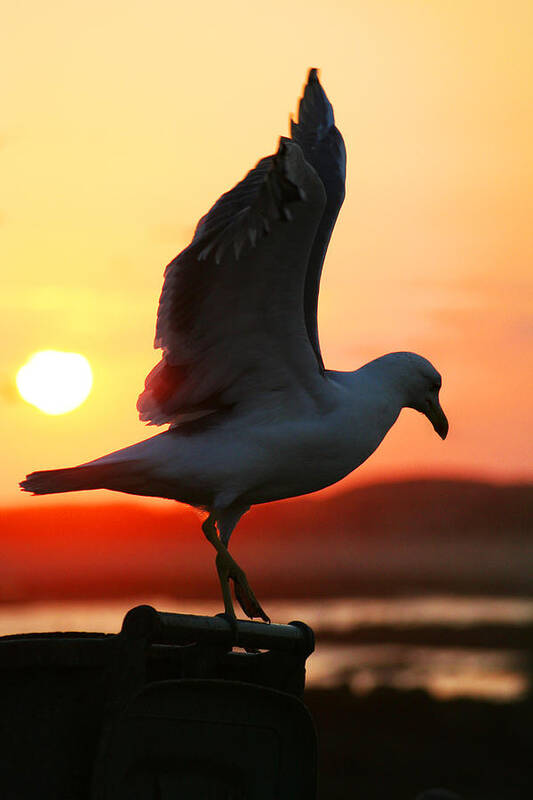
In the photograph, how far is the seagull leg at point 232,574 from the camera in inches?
225

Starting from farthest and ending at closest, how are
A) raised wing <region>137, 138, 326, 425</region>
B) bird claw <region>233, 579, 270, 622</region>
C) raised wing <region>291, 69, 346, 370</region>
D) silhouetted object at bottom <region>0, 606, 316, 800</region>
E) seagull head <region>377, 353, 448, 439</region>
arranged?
seagull head <region>377, 353, 448, 439</region>, raised wing <region>291, 69, 346, 370</region>, bird claw <region>233, 579, 270, 622</region>, raised wing <region>137, 138, 326, 425</region>, silhouetted object at bottom <region>0, 606, 316, 800</region>

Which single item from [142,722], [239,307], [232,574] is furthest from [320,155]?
[142,722]

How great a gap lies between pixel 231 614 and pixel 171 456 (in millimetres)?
1292

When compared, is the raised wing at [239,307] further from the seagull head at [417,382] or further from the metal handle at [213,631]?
the metal handle at [213,631]

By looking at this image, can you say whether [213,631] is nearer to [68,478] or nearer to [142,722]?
[142,722]

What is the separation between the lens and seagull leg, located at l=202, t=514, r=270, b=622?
5.71 meters

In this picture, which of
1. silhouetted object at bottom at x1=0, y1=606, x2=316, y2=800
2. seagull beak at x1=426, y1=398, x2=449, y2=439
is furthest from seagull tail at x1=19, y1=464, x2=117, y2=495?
silhouetted object at bottom at x1=0, y1=606, x2=316, y2=800

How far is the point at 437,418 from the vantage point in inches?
272

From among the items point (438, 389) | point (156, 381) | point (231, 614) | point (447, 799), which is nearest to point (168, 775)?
point (447, 799)

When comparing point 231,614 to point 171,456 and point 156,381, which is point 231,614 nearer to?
point 171,456

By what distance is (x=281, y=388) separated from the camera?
5965mm

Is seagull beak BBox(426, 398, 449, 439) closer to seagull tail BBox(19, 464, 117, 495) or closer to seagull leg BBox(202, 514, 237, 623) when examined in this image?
seagull leg BBox(202, 514, 237, 623)

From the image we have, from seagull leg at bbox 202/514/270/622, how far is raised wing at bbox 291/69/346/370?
1.11m

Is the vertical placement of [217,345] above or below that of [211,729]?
above
